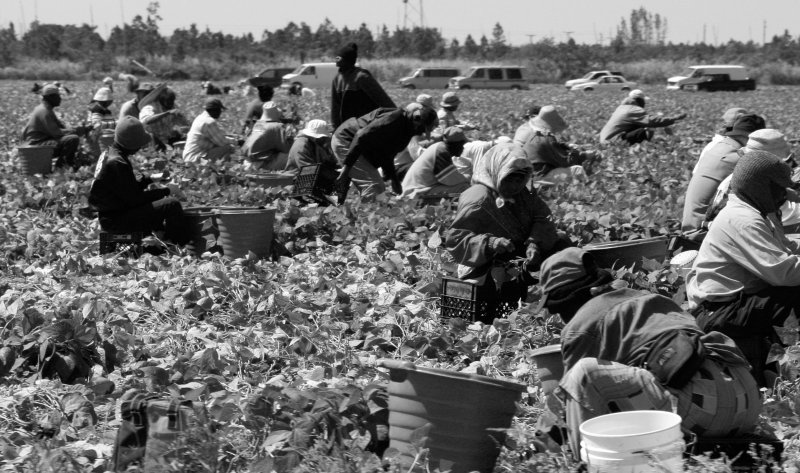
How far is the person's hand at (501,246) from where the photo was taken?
4969mm

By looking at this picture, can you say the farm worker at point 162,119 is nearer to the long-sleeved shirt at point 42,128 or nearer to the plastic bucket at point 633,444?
the long-sleeved shirt at point 42,128

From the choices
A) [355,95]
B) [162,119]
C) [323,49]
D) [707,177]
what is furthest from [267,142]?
[323,49]

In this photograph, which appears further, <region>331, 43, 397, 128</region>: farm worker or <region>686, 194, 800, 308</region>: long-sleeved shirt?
<region>331, 43, 397, 128</region>: farm worker

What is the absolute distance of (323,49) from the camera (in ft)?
204

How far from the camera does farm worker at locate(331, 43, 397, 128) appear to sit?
363 inches

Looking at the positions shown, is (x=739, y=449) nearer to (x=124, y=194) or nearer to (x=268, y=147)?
(x=124, y=194)

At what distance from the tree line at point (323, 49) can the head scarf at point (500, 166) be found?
40564 millimetres

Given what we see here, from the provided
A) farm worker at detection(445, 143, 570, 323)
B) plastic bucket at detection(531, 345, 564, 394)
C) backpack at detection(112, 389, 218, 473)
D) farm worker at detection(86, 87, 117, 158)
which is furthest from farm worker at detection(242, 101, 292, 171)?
backpack at detection(112, 389, 218, 473)

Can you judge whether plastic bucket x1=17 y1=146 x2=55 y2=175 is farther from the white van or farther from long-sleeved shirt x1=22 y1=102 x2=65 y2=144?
the white van

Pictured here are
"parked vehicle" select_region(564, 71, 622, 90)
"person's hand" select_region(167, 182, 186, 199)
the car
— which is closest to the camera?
"person's hand" select_region(167, 182, 186, 199)

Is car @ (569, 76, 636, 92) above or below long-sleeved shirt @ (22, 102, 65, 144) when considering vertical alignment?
below

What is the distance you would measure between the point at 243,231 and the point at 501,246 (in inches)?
91.5

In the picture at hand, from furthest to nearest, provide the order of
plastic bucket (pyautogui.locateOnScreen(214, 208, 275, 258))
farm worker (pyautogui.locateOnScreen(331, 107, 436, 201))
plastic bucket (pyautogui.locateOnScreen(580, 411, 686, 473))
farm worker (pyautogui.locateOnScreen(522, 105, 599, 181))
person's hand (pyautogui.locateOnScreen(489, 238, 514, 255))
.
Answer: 1. farm worker (pyautogui.locateOnScreen(522, 105, 599, 181))
2. farm worker (pyautogui.locateOnScreen(331, 107, 436, 201))
3. plastic bucket (pyautogui.locateOnScreen(214, 208, 275, 258))
4. person's hand (pyautogui.locateOnScreen(489, 238, 514, 255))
5. plastic bucket (pyautogui.locateOnScreen(580, 411, 686, 473))

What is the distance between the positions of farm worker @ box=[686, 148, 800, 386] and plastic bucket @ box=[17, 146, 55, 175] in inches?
299
